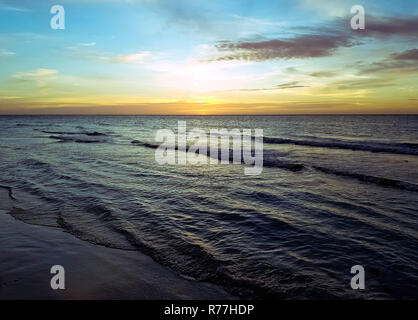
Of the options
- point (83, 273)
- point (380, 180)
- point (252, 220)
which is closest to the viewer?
point (83, 273)

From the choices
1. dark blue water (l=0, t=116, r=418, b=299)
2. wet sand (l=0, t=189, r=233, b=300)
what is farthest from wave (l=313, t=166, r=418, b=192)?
wet sand (l=0, t=189, r=233, b=300)

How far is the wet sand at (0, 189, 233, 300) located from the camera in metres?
4.60

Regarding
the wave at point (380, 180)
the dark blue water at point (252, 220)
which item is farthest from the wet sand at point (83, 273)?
the wave at point (380, 180)

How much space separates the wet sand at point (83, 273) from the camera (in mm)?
4598

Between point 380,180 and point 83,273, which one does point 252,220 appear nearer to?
point 83,273

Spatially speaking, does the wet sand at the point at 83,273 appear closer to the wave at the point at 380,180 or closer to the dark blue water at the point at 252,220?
the dark blue water at the point at 252,220

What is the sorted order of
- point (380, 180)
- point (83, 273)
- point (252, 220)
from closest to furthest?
point (83, 273) → point (252, 220) → point (380, 180)

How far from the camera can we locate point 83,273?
5.23m

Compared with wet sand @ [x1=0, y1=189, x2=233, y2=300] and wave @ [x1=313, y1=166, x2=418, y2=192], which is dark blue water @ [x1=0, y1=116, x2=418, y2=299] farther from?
wet sand @ [x1=0, y1=189, x2=233, y2=300]

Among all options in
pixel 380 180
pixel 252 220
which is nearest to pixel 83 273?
pixel 252 220

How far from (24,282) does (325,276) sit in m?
5.46

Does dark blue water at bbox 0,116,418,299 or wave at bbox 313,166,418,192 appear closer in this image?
dark blue water at bbox 0,116,418,299

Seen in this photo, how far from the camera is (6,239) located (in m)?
6.72
